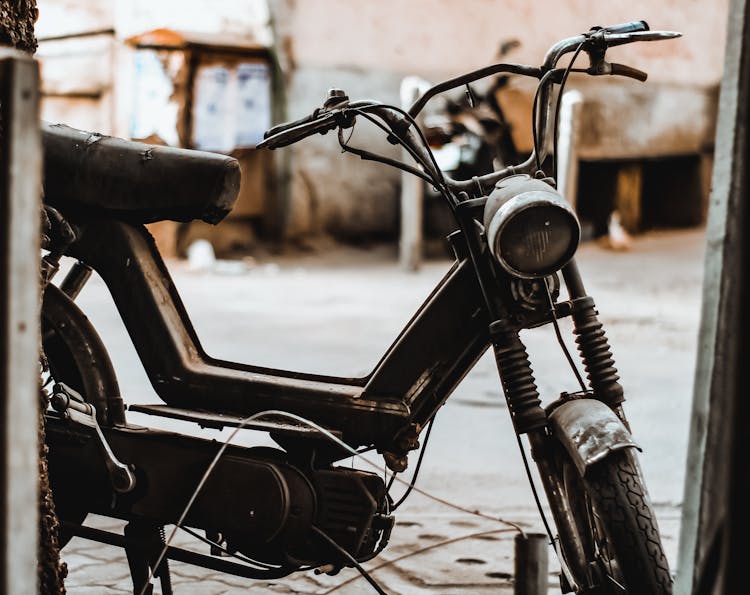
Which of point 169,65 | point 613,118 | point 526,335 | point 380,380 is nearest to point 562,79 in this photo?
point 380,380

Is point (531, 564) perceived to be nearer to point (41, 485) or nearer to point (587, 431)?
point (587, 431)

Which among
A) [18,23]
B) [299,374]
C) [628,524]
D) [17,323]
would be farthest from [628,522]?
[18,23]

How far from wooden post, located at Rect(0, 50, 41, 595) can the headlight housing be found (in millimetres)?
1244

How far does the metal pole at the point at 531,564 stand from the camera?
210 centimetres

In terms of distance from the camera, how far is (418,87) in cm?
1014

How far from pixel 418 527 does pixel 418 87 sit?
6.87 meters

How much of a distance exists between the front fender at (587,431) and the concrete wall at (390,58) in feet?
31.8

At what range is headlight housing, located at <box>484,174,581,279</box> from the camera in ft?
8.07

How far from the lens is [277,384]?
2824 mm

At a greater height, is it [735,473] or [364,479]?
[735,473]

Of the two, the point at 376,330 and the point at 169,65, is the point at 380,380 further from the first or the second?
the point at 169,65

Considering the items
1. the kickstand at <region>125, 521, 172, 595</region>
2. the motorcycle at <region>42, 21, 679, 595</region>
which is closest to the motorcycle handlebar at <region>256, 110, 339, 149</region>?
the motorcycle at <region>42, 21, 679, 595</region>

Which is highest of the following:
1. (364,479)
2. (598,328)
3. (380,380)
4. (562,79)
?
(562,79)

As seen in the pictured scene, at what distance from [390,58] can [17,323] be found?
11429mm
